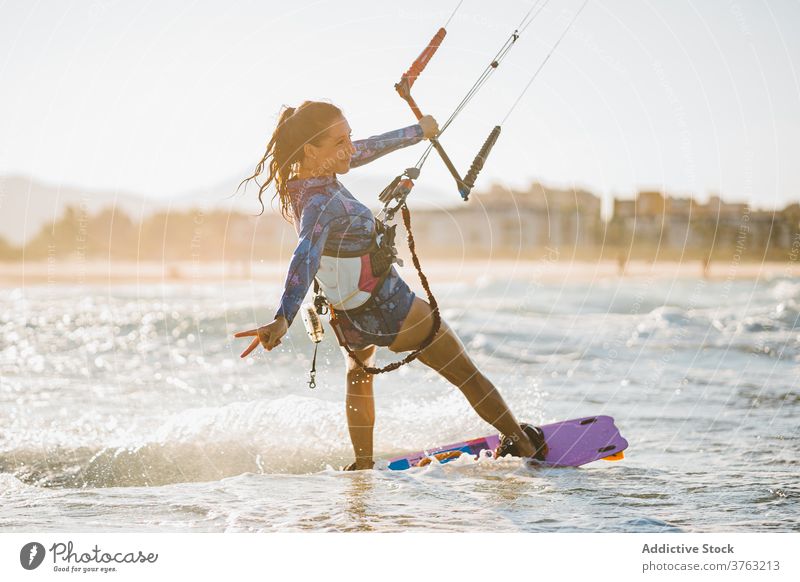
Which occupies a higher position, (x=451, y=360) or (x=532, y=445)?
(x=451, y=360)

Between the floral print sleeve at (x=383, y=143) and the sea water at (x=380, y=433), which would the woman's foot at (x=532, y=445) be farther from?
the floral print sleeve at (x=383, y=143)

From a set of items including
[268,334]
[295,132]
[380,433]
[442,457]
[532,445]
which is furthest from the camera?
[380,433]

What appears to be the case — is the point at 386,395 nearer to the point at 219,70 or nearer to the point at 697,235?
the point at 219,70

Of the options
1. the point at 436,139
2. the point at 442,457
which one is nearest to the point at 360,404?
the point at 442,457

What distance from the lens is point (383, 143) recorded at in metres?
4.08

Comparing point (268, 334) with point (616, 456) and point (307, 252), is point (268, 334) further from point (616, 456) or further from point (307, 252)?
point (616, 456)

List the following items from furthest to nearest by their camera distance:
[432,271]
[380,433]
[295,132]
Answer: [432,271] → [380,433] → [295,132]

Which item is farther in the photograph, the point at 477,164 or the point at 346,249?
the point at 477,164

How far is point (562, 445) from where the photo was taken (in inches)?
179

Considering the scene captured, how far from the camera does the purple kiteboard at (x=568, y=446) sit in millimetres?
4516

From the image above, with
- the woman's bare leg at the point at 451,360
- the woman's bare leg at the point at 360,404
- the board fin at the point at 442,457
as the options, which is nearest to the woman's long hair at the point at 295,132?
the woman's bare leg at the point at 451,360

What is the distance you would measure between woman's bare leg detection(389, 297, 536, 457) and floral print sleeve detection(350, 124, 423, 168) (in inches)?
25.4

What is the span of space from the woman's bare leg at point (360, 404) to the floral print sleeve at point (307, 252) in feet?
2.42

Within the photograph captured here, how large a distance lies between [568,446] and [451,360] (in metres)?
0.85
